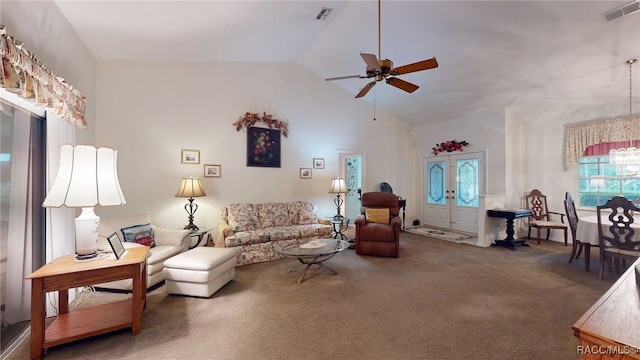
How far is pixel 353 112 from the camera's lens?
6.18 meters

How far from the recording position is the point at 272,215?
4719 millimetres

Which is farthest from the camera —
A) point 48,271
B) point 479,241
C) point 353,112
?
point 353,112

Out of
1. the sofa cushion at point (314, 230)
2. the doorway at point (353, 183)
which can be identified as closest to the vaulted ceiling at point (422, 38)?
the doorway at point (353, 183)

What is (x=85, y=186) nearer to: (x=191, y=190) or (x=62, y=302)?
(x=62, y=302)

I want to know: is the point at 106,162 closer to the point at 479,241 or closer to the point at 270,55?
the point at 270,55

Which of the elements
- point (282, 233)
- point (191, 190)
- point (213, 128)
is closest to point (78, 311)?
point (191, 190)

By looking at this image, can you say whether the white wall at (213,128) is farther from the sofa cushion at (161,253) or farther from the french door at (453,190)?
the french door at (453,190)

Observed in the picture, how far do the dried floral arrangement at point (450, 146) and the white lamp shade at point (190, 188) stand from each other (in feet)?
17.7

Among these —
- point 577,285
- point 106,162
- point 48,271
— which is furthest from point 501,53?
point 48,271

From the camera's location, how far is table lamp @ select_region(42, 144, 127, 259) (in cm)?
186

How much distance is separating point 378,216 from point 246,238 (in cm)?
219

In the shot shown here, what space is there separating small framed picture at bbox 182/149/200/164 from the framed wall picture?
0.85 metres

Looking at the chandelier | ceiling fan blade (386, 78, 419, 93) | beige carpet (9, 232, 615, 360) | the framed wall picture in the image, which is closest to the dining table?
beige carpet (9, 232, 615, 360)

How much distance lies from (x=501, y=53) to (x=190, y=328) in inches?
202
